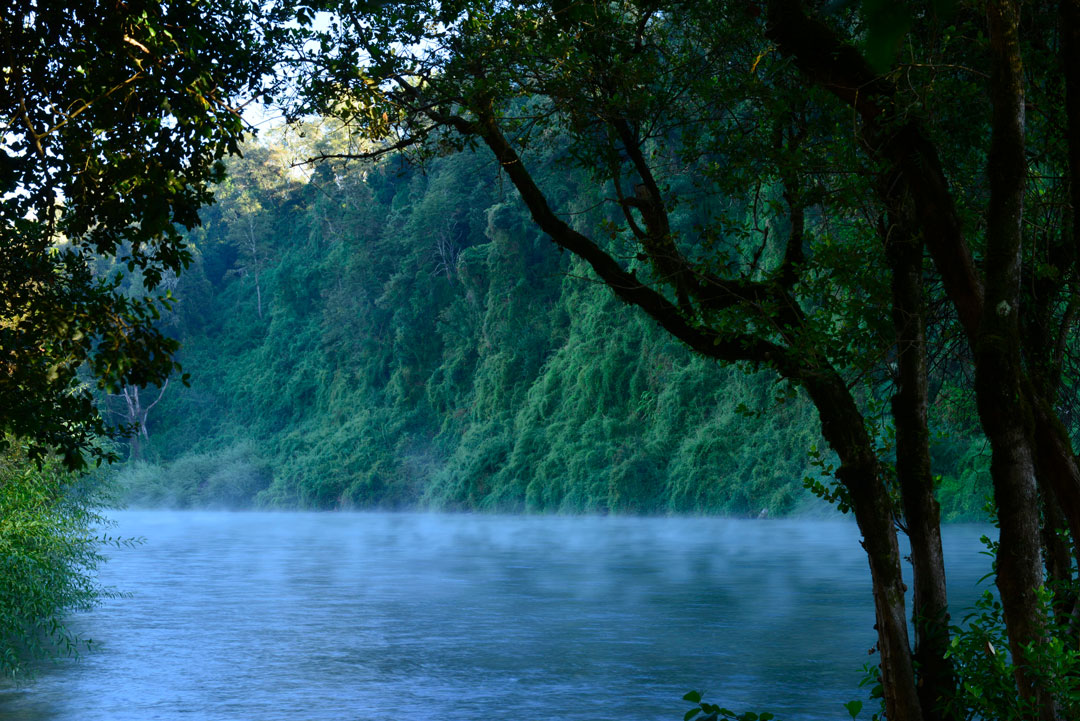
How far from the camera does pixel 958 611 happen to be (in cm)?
1566

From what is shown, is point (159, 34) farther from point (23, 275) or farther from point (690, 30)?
point (690, 30)

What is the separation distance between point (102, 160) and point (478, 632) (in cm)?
1127

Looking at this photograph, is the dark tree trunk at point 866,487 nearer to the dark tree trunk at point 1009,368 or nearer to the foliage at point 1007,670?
the foliage at point 1007,670

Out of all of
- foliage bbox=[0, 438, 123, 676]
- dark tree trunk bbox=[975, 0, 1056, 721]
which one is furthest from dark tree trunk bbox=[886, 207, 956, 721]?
foliage bbox=[0, 438, 123, 676]

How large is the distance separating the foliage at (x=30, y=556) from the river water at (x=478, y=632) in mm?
533

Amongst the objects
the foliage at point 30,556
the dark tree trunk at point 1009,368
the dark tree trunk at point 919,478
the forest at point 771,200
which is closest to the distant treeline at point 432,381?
the foliage at point 30,556

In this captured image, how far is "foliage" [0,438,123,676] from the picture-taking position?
12.3 meters

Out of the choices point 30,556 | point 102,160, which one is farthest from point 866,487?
point 30,556

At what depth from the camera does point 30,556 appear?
12.5 meters

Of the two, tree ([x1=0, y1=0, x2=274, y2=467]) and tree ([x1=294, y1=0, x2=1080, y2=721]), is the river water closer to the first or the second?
tree ([x1=294, y1=0, x2=1080, y2=721])

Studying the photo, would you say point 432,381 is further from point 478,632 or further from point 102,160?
point 102,160

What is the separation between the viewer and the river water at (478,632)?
466 inches

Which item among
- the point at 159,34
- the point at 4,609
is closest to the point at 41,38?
the point at 159,34

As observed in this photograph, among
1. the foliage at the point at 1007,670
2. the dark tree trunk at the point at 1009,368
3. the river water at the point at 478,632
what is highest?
the dark tree trunk at the point at 1009,368
